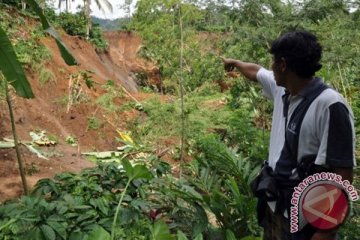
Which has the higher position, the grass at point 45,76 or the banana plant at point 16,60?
the banana plant at point 16,60

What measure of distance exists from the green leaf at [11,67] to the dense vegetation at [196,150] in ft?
2.31

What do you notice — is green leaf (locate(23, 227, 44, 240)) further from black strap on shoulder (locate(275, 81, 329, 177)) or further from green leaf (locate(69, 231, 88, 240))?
black strap on shoulder (locate(275, 81, 329, 177))

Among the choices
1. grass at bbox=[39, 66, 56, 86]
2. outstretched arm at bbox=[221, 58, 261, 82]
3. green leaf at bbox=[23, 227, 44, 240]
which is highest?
outstretched arm at bbox=[221, 58, 261, 82]

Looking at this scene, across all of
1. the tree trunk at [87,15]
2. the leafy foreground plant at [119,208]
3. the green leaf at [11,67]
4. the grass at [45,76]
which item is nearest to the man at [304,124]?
the leafy foreground plant at [119,208]

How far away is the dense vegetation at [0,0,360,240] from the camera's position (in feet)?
7.66

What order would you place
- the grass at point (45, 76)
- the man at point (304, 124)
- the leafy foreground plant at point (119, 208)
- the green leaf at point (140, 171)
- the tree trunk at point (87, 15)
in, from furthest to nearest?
1. the tree trunk at point (87, 15)
2. the grass at point (45, 76)
3. the green leaf at point (140, 171)
4. the leafy foreground plant at point (119, 208)
5. the man at point (304, 124)

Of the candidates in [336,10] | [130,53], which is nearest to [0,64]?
[336,10]

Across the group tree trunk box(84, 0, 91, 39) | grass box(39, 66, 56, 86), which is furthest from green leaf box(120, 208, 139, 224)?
tree trunk box(84, 0, 91, 39)

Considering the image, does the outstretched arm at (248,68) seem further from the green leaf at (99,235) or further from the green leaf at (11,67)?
the green leaf at (11,67)

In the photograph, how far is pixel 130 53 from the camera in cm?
2588

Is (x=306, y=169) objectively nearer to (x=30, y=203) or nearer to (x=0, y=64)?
(x=30, y=203)

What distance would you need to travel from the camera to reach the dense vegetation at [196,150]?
234 cm

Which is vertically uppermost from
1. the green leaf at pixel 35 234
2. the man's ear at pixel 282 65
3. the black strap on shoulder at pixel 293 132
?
the man's ear at pixel 282 65

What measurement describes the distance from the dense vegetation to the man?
750 millimetres
